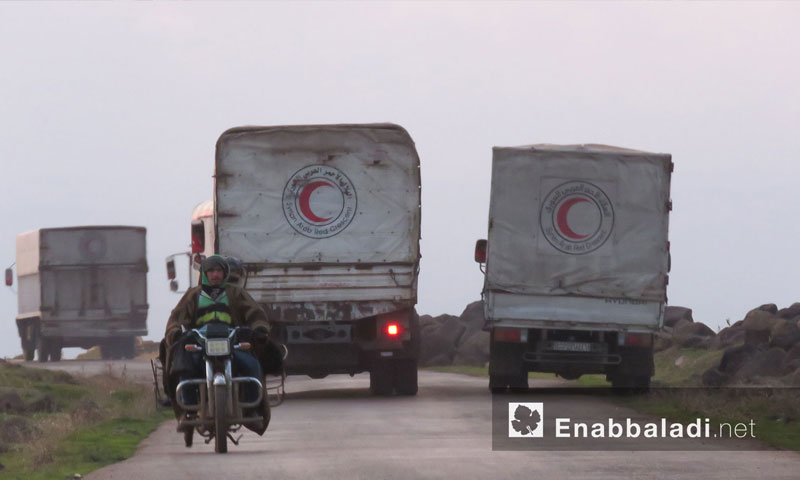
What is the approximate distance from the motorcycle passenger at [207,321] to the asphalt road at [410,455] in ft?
2.26

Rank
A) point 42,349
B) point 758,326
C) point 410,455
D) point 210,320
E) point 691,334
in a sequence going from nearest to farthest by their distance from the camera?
point 210,320 → point 410,455 → point 758,326 → point 691,334 → point 42,349

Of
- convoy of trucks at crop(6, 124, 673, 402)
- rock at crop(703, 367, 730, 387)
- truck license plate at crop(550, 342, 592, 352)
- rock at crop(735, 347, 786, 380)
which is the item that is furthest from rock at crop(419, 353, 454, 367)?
truck license plate at crop(550, 342, 592, 352)

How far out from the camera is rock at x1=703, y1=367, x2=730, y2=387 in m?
27.8

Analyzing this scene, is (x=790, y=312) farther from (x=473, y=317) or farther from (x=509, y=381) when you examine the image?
(x=509, y=381)

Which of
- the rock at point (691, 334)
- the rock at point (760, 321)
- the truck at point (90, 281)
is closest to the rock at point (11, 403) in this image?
the rock at point (760, 321)

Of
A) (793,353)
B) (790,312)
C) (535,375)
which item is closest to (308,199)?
(793,353)

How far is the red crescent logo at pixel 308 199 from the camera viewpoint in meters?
23.2

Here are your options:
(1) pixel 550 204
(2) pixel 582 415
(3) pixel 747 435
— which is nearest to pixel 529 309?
(1) pixel 550 204

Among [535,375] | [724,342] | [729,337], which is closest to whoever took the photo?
[724,342]

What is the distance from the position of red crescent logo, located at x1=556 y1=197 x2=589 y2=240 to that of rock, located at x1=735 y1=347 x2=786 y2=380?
5937 millimetres

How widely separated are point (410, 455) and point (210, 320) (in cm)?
235

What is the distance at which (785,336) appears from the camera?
31531 millimetres

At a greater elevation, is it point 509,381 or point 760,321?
point 760,321

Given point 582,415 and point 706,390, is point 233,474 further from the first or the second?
point 706,390
